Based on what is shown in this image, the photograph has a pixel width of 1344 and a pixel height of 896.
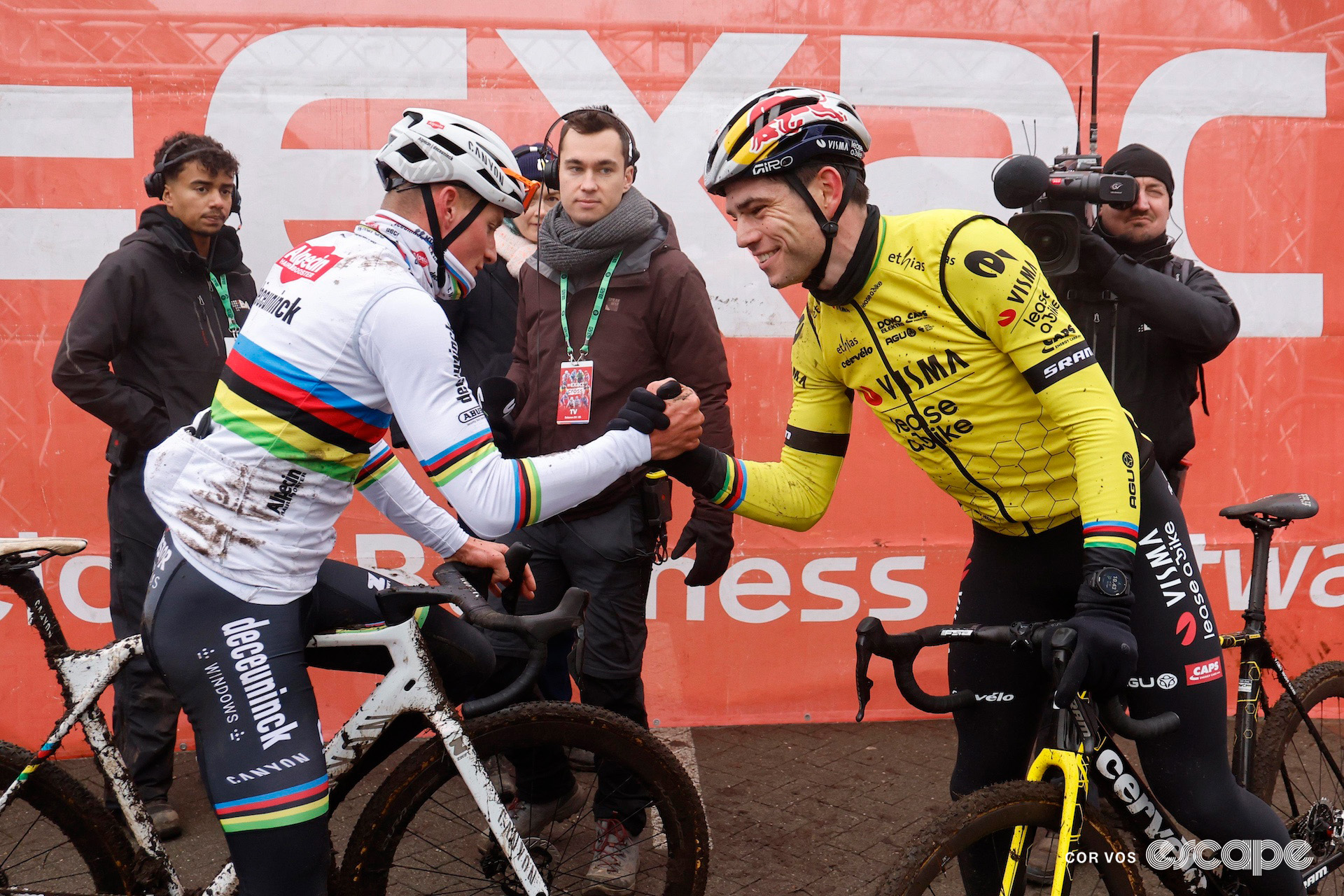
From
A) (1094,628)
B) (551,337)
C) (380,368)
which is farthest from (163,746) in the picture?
(1094,628)

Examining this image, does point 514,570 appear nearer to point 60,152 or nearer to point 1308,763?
point 1308,763

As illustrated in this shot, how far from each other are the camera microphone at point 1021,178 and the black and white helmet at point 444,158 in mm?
1212

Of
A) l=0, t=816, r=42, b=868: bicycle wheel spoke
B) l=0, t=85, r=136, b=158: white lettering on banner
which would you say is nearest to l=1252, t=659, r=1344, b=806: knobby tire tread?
l=0, t=816, r=42, b=868: bicycle wheel spoke

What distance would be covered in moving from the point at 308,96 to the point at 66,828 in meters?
3.21

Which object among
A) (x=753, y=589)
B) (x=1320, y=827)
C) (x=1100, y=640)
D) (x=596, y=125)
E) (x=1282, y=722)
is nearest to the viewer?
(x=1100, y=640)

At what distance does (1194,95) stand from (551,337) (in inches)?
129

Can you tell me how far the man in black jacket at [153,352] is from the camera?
4.04m

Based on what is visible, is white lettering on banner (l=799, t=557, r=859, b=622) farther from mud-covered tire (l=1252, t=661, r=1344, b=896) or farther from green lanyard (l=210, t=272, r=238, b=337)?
green lanyard (l=210, t=272, r=238, b=337)

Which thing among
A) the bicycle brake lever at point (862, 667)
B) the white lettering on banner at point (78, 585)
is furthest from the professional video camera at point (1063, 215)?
the white lettering on banner at point (78, 585)

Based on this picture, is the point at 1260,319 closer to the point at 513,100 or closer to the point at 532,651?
the point at 513,100

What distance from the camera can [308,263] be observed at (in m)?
2.45

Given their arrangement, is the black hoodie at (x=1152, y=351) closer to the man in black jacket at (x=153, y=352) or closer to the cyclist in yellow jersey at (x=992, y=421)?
the cyclist in yellow jersey at (x=992, y=421)

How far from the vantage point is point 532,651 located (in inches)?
105

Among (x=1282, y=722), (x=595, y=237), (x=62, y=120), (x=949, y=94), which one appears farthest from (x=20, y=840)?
(x=949, y=94)
